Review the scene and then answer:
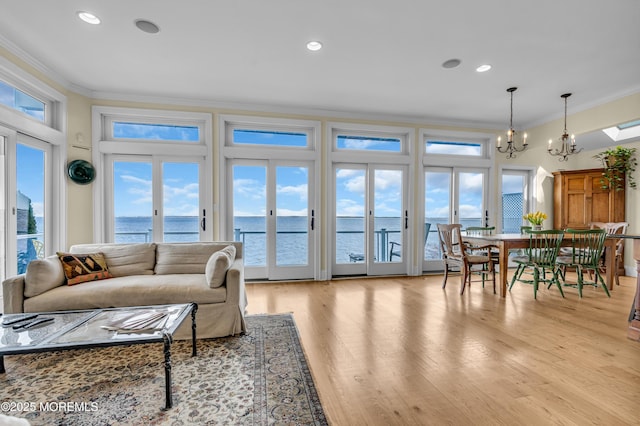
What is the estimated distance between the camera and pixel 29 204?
3.57 meters

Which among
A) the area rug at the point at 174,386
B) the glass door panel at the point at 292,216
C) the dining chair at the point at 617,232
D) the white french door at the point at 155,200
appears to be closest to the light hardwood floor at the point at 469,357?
the area rug at the point at 174,386

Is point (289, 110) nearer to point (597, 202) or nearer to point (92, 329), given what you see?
point (92, 329)

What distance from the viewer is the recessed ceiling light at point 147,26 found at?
2.71 metres

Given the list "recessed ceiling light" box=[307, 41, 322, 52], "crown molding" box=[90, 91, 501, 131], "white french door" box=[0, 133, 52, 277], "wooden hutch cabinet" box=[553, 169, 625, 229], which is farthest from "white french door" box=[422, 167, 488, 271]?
"white french door" box=[0, 133, 52, 277]

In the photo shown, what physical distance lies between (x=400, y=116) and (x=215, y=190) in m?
3.26

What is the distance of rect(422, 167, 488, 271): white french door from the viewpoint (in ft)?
17.9

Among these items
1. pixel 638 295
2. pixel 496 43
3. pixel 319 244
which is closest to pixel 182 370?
pixel 319 244

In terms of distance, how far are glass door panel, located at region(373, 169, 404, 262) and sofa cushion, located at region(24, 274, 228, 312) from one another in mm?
3208

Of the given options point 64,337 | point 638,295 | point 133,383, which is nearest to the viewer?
point 64,337

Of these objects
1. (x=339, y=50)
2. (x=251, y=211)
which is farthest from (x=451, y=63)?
(x=251, y=211)

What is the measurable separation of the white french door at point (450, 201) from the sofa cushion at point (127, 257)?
4.28m

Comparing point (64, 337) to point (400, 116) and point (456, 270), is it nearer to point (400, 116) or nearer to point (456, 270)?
point (400, 116)

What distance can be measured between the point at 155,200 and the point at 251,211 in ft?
4.51

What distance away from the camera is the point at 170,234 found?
179 inches
